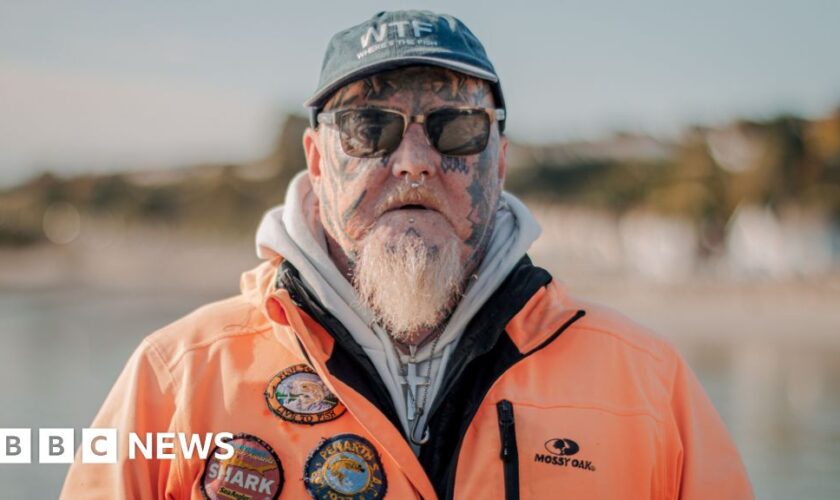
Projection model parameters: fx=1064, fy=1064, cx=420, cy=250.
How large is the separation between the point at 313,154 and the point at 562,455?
98 cm

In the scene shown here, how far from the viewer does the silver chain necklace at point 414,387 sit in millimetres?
2391

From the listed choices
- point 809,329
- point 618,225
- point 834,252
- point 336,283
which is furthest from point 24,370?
point 618,225

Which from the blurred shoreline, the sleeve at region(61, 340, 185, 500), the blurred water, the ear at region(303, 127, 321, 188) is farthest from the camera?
the blurred shoreline

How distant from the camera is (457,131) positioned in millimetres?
2488

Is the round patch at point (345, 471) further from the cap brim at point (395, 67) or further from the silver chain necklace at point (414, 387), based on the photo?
the cap brim at point (395, 67)

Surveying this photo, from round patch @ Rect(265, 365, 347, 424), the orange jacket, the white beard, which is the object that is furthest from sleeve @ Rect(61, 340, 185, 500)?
the white beard

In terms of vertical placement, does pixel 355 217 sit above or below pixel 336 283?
above

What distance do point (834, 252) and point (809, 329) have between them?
13.8 metres

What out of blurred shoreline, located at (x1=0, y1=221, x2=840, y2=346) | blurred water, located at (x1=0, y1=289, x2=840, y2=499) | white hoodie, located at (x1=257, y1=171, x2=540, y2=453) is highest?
white hoodie, located at (x1=257, y1=171, x2=540, y2=453)

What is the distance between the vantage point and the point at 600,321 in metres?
2.52

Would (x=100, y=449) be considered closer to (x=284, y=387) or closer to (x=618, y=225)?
(x=284, y=387)

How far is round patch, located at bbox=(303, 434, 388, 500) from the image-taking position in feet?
7.43

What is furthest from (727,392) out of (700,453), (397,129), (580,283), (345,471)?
(580,283)

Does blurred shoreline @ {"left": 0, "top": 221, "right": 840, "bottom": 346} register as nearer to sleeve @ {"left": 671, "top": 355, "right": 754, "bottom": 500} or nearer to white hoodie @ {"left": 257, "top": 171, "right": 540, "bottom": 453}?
white hoodie @ {"left": 257, "top": 171, "right": 540, "bottom": 453}
